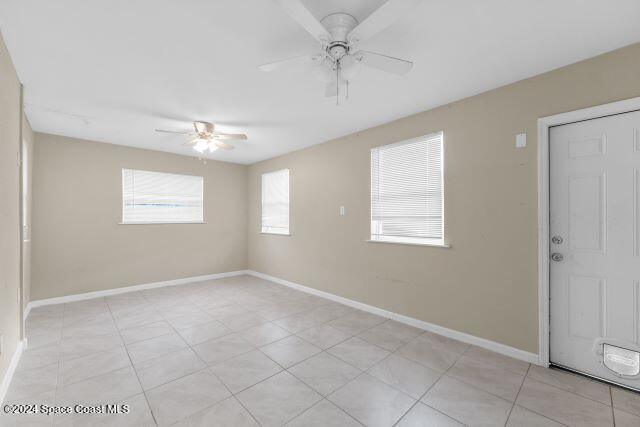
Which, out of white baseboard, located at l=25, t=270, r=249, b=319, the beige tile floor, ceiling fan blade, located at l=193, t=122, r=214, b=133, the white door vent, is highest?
ceiling fan blade, located at l=193, t=122, r=214, b=133

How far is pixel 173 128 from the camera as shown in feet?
12.5

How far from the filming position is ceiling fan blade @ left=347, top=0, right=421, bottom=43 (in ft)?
4.25

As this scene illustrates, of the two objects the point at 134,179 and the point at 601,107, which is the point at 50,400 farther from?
the point at 601,107

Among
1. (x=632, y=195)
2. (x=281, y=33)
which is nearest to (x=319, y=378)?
(x=281, y=33)

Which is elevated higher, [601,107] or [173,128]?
[173,128]

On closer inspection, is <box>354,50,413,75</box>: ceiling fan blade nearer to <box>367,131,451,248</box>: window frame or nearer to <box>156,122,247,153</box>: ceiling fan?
<box>367,131,451,248</box>: window frame

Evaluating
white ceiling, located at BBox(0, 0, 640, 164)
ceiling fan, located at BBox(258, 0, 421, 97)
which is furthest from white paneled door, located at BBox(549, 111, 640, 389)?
ceiling fan, located at BBox(258, 0, 421, 97)

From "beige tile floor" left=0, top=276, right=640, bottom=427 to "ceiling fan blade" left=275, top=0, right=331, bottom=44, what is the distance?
234 cm

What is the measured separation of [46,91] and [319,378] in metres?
3.70

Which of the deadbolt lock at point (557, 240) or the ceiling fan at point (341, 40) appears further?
the deadbolt lock at point (557, 240)

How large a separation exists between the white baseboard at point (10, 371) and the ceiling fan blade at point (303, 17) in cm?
306

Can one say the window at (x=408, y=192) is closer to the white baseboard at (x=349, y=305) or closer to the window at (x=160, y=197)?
the white baseboard at (x=349, y=305)

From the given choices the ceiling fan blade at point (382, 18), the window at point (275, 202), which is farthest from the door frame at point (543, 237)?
the window at point (275, 202)

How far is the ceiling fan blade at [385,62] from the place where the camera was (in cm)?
177
